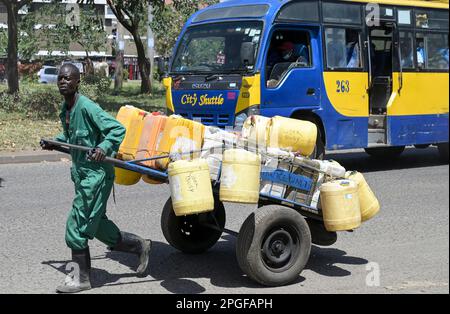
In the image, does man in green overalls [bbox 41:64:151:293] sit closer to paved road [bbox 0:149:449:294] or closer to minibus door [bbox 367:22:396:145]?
paved road [bbox 0:149:449:294]

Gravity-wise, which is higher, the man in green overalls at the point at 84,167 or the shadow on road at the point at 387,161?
the man in green overalls at the point at 84,167

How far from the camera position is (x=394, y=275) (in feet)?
19.8

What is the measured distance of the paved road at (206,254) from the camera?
18.8 ft

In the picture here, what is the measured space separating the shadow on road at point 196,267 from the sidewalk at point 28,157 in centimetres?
694

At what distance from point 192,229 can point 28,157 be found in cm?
762

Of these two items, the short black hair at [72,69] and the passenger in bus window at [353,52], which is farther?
the passenger in bus window at [353,52]

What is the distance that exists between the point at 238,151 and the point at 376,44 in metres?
8.54

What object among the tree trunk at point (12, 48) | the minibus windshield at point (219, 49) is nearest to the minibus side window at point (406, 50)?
the minibus windshield at point (219, 49)

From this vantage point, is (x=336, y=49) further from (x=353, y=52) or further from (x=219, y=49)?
(x=219, y=49)

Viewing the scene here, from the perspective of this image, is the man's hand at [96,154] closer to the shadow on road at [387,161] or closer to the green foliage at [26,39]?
the shadow on road at [387,161]

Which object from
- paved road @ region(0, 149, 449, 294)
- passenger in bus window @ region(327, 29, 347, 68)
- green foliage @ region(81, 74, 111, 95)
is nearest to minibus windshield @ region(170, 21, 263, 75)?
passenger in bus window @ region(327, 29, 347, 68)

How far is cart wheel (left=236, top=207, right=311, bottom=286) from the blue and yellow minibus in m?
5.46

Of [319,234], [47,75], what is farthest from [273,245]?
[47,75]

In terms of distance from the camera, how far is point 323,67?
1200 centimetres
